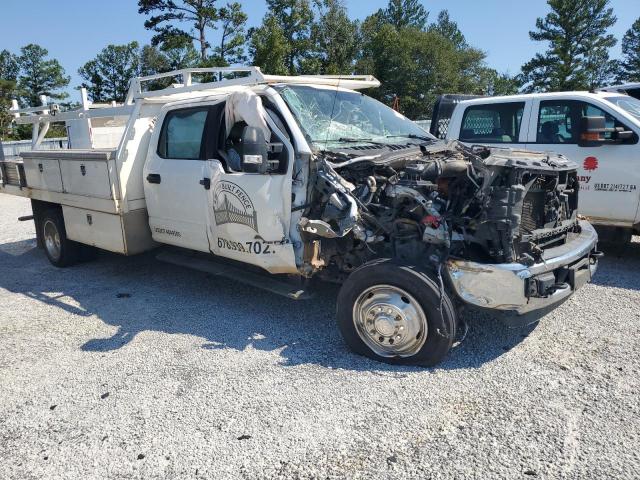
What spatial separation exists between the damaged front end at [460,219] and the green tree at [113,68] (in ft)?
171

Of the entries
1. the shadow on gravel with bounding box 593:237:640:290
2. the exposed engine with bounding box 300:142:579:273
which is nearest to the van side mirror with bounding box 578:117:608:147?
the shadow on gravel with bounding box 593:237:640:290

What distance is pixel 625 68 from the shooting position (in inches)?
1948

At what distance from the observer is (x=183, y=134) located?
536cm

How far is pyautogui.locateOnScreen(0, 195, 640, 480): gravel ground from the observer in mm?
2840

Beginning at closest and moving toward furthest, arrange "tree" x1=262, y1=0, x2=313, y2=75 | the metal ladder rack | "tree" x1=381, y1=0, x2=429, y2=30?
the metal ladder rack < "tree" x1=262, y1=0, x2=313, y2=75 < "tree" x1=381, y1=0, x2=429, y2=30

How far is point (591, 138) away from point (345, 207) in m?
3.64

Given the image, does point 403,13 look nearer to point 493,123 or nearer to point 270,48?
point 270,48

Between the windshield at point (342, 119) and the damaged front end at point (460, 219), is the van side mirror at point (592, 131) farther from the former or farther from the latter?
the windshield at point (342, 119)

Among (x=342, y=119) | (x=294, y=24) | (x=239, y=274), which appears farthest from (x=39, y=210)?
(x=294, y=24)

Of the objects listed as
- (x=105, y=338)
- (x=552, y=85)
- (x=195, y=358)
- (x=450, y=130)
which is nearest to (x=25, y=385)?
(x=105, y=338)

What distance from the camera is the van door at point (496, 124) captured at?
679 cm

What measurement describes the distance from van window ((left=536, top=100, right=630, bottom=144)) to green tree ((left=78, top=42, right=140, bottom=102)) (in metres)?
50.7

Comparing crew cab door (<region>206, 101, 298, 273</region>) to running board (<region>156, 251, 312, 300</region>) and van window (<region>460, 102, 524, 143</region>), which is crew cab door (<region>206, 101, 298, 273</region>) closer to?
running board (<region>156, 251, 312, 300</region>)

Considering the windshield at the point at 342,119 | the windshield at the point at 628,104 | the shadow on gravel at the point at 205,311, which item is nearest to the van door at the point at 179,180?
the shadow on gravel at the point at 205,311
